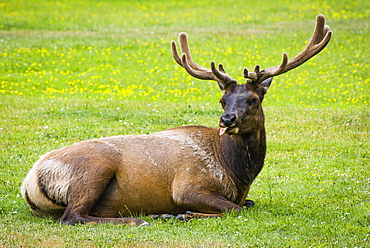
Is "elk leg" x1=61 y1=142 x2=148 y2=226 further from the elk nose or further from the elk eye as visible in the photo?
the elk eye

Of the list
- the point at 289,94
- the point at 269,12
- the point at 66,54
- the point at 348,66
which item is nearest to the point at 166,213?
the point at 289,94

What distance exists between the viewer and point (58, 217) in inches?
353

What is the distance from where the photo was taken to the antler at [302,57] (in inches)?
366

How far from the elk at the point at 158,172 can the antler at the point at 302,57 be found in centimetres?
3

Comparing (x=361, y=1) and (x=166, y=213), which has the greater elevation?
(x=361, y=1)

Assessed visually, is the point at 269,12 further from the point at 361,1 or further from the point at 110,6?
the point at 110,6

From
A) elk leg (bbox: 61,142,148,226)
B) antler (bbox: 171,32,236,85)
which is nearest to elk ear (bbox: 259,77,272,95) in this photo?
antler (bbox: 171,32,236,85)

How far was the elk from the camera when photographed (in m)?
8.63

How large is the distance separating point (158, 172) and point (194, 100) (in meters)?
12.5

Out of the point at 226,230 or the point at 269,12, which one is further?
the point at 269,12

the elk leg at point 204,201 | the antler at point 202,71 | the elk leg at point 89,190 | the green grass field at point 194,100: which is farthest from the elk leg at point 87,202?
the antler at point 202,71

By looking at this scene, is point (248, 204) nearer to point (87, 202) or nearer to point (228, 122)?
point (228, 122)

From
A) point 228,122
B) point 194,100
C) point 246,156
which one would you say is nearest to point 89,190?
point 228,122

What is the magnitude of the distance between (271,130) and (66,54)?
1575 centimetres
